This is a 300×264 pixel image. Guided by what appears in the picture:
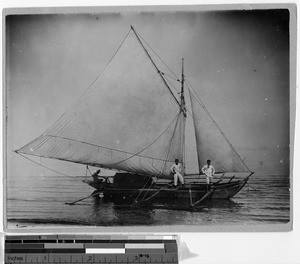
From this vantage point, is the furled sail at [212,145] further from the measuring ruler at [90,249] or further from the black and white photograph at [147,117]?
the measuring ruler at [90,249]

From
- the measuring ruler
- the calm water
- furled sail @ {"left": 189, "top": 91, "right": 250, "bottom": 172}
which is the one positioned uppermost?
furled sail @ {"left": 189, "top": 91, "right": 250, "bottom": 172}

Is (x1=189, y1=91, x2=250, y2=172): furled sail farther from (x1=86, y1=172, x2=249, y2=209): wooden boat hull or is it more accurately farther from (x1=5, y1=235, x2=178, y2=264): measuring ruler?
(x1=5, y1=235, x2=178, y2=264): measuring ruler

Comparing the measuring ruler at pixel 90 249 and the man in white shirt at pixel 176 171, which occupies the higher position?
the man in white shirt at pixel 176 171

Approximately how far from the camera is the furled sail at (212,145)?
4.35ft

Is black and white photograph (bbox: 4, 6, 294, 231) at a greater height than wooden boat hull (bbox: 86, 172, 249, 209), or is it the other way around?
black and white photograph (bbox: 4, 6, 294, 231)

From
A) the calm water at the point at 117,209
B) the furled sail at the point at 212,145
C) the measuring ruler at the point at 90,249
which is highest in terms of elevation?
the furled sail at the point at 212,145

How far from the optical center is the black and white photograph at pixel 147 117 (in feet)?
4.34

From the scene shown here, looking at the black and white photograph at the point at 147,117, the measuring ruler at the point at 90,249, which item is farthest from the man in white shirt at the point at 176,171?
the measuring ruler at the point at 90,249

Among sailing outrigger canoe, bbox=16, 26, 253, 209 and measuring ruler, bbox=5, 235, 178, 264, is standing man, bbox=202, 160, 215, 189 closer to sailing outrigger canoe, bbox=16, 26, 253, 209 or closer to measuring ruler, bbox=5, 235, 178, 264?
sailing outrigger canoe, bbox=16, 26, 253, 209

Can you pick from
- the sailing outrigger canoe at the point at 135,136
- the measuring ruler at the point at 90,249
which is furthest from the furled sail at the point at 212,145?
the measuring ruler at the point at 90,249

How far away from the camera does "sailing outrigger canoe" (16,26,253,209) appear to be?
1329 mm

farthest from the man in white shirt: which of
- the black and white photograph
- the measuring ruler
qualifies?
the measuring ruler

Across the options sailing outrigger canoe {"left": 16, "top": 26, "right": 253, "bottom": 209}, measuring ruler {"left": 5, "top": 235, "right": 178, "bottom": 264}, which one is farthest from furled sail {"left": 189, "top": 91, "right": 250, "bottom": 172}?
measuring ruler {"left": 5, "top": 235, "right": 178, "bottom": 264}

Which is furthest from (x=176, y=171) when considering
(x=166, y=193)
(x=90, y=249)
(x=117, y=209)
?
(x=90, y=249)
